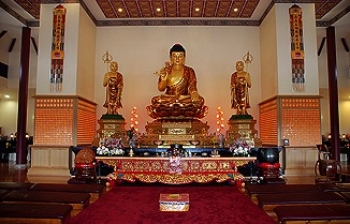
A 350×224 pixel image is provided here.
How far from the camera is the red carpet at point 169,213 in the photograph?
10.2 ft

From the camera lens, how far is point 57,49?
7.05 metres

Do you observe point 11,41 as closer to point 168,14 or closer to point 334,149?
point 168,14

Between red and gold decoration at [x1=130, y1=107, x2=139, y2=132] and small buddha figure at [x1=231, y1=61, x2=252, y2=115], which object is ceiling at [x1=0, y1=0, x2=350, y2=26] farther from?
red and gold decoration at [x1=130, y1=107, x2=139, y2=132]

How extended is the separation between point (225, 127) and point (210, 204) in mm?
4540

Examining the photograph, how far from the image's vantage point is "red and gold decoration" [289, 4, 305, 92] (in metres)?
6.88

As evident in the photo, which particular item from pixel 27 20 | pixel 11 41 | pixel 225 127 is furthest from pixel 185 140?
pixel 11 41

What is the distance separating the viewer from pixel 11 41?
10250mm

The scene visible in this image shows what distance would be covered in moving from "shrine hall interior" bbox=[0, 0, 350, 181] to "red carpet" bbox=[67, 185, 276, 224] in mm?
2898

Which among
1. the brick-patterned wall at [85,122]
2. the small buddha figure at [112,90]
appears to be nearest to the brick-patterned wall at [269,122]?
the small buddha figure at [112,90]

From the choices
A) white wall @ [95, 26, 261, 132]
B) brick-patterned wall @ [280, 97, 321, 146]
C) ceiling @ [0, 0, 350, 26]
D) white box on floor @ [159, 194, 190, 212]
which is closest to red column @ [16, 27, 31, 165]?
ceiling @ [0, 0, 350, 26]

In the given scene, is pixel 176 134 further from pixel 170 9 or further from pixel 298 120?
pixel 170 9

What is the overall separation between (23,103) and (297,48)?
706cm

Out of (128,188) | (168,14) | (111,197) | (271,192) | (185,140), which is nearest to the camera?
(271,192)

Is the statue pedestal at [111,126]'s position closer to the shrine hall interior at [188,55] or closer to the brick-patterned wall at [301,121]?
the shrine hall interior at [188,55]
